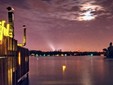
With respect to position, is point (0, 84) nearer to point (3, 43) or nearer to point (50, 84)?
point (3, 43)

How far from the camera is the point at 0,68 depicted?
73.0 feet

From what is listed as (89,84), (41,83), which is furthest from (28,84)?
(89,84)

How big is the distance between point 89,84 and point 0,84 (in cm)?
3629

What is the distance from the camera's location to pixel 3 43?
25.4 metres

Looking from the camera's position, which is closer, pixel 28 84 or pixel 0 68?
pixel 0 68

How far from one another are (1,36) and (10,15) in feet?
50.7

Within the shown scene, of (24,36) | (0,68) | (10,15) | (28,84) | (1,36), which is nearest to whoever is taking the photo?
(0,68)

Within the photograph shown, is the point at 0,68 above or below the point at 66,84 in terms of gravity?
above

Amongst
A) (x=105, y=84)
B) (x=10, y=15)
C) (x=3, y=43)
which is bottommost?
(x=105, y=84)

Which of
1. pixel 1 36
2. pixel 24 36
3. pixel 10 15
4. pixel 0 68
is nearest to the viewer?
pixel 0 68

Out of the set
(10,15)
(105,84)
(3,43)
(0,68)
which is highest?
(10,15)

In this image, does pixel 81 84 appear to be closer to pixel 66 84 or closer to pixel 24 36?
pixel 66 84

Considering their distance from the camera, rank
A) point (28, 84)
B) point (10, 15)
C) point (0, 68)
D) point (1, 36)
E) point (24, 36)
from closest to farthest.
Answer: point (0, 68) < point (1, 36) < point (10, 15) < point (28, 84) < point (24, 36)

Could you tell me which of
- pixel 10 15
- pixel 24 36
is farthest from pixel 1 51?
pixel 24 36
